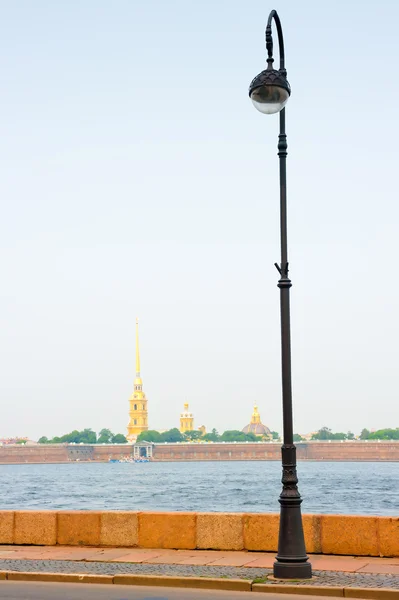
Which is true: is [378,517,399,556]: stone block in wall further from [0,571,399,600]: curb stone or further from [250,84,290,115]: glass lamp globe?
[250,84,290,115]: glass lamp globe

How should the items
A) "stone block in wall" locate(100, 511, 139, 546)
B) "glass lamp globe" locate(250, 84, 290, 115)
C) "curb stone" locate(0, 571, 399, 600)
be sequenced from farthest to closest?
"stone block in wall" locate(100, 511, 139, 546), "glass lamp globe" locate(250, 84, 290, 115), "curb stone" locate(0, 571, 399, 600)

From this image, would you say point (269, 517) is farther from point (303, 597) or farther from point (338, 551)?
point (303, 597)

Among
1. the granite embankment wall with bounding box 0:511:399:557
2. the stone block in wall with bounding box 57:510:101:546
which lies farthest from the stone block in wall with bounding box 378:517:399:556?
the stone block in wall with bounding box 57:510:101:546

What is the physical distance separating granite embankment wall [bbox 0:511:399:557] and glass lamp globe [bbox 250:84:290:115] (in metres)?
6.28

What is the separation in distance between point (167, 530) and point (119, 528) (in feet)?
2.93

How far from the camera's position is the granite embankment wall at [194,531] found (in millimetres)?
14008

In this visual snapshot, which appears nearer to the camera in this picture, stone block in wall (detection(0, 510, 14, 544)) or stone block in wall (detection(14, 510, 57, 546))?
stone block in wall (detection(14, 510, 57, 546))

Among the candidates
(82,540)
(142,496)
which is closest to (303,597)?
(82,540)

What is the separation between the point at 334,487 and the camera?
83875 millimetres

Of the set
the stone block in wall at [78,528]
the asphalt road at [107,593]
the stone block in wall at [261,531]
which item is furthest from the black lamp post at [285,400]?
the stone block in wall at [78,528]

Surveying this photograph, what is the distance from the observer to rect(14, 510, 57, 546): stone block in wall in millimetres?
15938

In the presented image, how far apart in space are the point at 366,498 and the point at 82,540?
176 ft

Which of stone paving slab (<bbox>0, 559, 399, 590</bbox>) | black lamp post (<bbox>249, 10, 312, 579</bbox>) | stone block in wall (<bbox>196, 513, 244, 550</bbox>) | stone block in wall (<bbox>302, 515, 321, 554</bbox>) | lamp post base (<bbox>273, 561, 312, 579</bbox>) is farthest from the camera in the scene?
stone block in wall (<bbox>196, 513, 244, 550</bbox>)

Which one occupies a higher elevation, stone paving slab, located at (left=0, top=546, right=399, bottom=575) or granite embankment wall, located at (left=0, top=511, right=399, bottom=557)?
granite embankment wall, located at (left=0, top=511, right=399, bottom=557)
